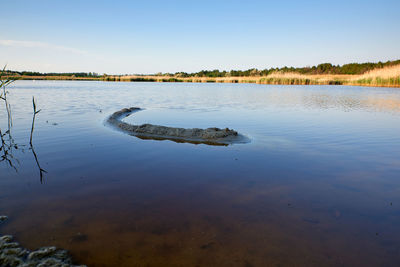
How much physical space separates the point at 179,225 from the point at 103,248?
3.06ft

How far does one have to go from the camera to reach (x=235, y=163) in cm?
561

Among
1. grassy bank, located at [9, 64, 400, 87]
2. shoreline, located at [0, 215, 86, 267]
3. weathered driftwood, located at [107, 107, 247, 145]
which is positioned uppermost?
grassy bank, located at [9, 64, 400, 87]

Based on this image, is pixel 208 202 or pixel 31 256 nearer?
pixel 31 256

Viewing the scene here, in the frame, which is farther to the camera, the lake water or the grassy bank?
the grassy bank

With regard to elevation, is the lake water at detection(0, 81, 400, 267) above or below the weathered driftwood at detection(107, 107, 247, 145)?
below

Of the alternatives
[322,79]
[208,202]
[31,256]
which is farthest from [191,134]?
[322,79]

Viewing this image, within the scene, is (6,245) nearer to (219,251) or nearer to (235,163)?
(219,251)

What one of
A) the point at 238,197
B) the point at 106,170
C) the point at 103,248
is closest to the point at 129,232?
the point at 103,248

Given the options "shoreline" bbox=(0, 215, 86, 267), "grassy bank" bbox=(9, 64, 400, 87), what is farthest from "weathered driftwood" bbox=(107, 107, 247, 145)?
"grassy bank" bbox=(9, 64, 400, 87)

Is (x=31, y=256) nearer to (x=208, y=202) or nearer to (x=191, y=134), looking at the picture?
(x=208, y=202)

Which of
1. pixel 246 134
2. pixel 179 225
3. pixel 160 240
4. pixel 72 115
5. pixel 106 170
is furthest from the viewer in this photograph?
pixel 72 115

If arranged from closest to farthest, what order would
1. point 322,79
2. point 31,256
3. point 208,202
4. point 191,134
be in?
point 31,256 < point 208,202 < point 191,134 < point 322,79

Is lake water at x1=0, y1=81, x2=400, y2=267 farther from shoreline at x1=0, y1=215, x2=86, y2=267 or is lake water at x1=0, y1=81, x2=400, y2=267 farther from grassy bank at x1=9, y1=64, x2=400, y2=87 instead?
grassy bank at x1=9, y1=64, x2=400, y2=87

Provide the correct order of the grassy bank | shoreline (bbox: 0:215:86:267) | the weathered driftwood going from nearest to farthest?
1. shoreline (bbox: 0:215:86:267)
2. the weathered driftwood
3. the grassy bank
